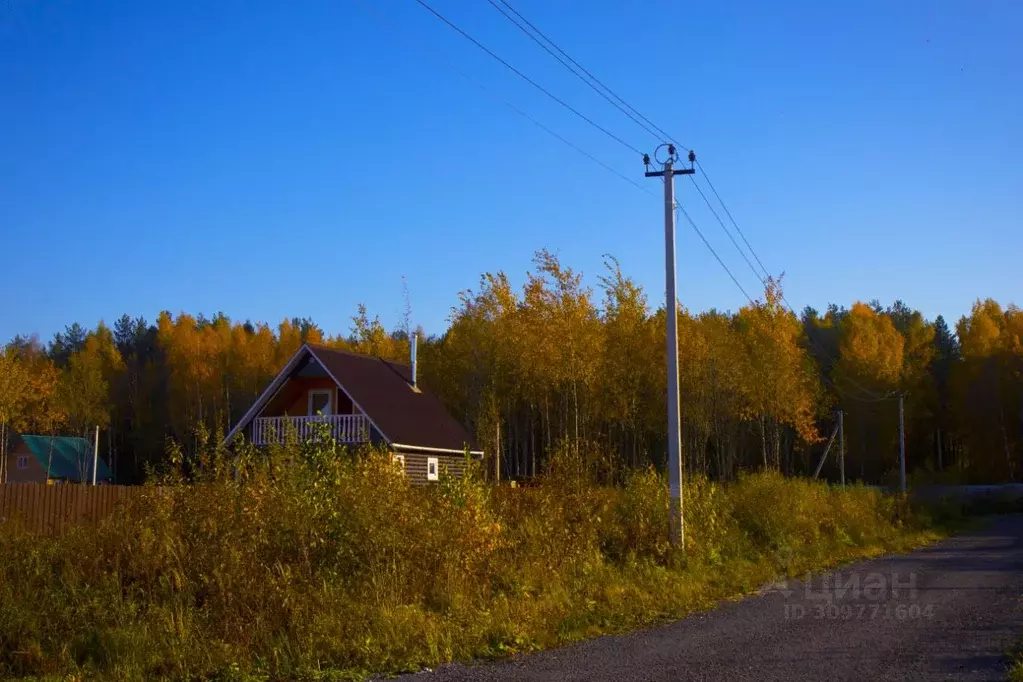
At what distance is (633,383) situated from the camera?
42.3m

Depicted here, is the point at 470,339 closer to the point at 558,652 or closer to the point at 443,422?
the point at 443,422

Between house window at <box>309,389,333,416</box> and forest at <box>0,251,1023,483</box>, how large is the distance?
5.72m

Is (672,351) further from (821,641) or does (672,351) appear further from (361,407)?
(361,407)

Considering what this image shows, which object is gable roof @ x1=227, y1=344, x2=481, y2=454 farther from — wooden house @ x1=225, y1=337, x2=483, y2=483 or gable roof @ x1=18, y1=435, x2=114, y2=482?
gable roof @ x1=18, y1=435, x2=114, y2=482

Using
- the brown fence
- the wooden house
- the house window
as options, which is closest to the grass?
the brown fence

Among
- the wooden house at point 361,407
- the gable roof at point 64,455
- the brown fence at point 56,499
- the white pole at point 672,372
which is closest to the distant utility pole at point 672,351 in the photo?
the white pole at point 672,372

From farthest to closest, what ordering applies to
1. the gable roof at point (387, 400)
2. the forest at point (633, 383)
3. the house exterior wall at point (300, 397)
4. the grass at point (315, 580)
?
the forest at point (633, 383), the house exterior wall at point (300, 397), the gable roof at point (387, 400), the grass at point (315, 580)

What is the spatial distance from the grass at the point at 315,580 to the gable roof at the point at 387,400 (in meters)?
15.8

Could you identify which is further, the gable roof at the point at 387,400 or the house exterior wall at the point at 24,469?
the house exterior wall at the point at 24,469

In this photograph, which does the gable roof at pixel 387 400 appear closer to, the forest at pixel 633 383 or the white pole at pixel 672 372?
the forest at pixel 633 383

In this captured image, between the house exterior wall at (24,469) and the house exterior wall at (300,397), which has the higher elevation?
the house exterior wall at (300,397)

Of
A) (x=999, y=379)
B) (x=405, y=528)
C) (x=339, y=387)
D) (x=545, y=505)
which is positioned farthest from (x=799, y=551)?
(x=999, y=379)

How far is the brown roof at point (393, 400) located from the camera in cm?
2995
